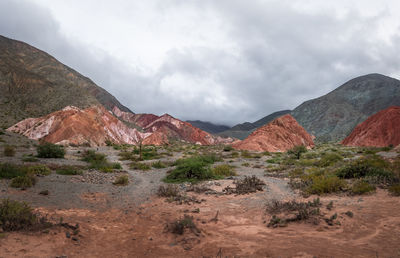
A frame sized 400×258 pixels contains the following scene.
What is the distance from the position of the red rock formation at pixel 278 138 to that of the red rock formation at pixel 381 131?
10.1 m

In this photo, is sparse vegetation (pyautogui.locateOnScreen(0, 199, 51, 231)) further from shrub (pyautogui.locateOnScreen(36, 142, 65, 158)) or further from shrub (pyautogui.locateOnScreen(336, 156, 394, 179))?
shrub (pyautogui.locateOnScreen(36, 142, 65, 158))

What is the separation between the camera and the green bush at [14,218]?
4.42 meters

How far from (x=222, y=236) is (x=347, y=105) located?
5064 inches

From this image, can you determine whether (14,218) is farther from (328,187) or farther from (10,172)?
(328,187)

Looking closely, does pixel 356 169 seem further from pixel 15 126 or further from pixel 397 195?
pixel 15 126

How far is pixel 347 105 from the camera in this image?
109 metres

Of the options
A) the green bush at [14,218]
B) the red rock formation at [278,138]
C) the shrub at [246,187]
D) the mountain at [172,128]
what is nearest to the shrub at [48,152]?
the green bush at [14,218]

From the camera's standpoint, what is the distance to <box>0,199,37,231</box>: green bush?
4.42 meters

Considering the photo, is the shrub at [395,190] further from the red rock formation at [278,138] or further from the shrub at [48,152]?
the red rock formation at [278,138]

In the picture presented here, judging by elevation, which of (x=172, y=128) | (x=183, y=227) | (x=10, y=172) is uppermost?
(x=172, y=128)

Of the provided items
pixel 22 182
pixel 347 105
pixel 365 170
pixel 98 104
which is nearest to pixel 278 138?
pixel 365 170

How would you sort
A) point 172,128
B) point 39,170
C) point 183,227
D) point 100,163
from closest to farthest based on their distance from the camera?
point 183,227 < point 39,170 < point 100,163 < point 172,128

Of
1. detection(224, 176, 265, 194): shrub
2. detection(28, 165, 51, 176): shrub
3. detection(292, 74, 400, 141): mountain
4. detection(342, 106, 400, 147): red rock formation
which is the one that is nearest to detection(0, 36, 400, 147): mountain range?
detection(292, 74, 400, 141): mountain

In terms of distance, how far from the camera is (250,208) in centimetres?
727
